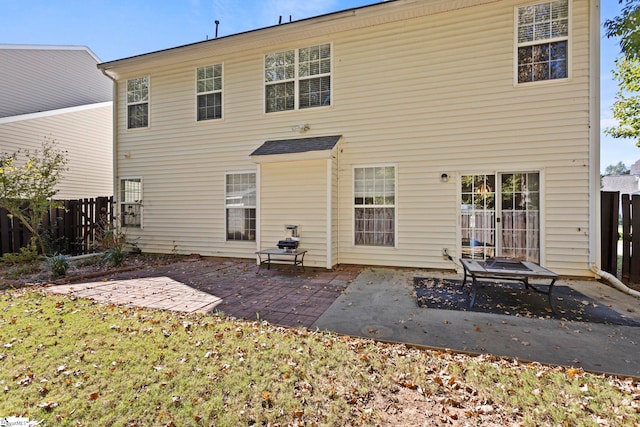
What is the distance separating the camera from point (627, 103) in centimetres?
1381

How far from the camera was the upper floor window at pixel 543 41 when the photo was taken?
6.28m

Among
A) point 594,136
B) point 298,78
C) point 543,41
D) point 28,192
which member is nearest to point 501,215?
point 594,136

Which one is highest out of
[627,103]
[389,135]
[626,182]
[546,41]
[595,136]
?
[627,103]

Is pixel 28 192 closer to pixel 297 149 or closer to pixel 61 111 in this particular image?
pixel 61 111

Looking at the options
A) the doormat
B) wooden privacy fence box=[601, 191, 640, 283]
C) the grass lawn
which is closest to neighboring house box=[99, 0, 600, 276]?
wooden privacy fence box=[601, 191, 640, 283]

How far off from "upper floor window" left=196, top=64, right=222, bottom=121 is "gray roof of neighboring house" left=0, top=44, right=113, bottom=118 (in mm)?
9357

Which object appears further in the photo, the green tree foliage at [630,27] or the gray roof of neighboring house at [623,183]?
the gray roof of neighboring house at [623,183]

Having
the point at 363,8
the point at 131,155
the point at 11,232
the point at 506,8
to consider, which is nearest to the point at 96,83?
the point at 131,155

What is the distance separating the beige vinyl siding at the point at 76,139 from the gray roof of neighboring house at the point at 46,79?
173cm

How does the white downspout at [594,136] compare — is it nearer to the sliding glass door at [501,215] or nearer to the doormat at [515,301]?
the sliding glass door at [501,215]

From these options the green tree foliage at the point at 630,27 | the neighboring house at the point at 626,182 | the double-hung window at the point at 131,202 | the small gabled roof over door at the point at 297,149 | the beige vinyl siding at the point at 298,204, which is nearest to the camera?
the green tree foliage at the point at 630,27

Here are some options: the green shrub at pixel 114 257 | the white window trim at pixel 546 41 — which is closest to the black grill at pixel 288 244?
Result: the green shrub at pixel 114 257

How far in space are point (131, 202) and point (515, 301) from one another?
1106 cm

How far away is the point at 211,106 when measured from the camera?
9.22 metres
